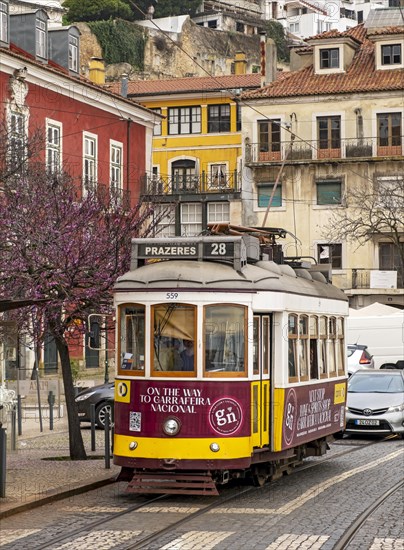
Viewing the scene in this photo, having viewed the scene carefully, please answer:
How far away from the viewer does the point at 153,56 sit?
108562 mm

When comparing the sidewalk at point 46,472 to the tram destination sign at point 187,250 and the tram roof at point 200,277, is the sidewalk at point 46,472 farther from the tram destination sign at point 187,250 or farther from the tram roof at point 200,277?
the tram destination sign at point 187,250

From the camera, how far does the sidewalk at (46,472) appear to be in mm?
16188

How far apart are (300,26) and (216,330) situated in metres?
125

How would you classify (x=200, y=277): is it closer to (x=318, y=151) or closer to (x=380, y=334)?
(x=380, y=334)

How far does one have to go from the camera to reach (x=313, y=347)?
62.4ft

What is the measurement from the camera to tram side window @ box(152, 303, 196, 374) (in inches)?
637

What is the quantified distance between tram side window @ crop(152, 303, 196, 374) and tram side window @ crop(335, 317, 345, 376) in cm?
497

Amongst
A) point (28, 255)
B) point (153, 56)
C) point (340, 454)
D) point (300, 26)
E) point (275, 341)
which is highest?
point (300, 26)

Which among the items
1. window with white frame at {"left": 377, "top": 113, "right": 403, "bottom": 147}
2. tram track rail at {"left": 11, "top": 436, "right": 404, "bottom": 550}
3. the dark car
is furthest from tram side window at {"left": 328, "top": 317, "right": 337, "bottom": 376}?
window with white frame at {"left": 377, "top": 113, "right": 403, "bottom": 147}

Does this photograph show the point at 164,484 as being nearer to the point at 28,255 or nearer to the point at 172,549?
the point at 172,549

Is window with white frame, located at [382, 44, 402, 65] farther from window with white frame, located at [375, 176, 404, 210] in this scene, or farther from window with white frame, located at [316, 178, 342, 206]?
window with white frame, located at [316, 178, 342, 206]

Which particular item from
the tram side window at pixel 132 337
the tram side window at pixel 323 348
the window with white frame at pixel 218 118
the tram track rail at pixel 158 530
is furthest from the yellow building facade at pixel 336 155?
the tram side window at pixel 132 337

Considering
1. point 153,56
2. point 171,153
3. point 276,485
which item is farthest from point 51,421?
point 153,56

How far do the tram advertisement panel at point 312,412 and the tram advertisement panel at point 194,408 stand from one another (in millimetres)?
1215
